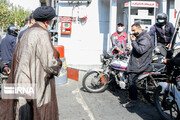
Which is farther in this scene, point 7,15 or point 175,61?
point 7,15

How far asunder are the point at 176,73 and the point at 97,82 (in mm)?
2439

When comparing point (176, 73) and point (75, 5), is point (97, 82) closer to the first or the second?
point (176, 73)

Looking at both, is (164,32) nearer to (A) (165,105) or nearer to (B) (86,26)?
(A) (165,105)

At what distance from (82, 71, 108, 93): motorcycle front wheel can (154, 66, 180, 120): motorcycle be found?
1806mm

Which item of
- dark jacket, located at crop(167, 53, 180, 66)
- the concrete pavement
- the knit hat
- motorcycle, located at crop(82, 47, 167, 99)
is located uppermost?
the knit hat

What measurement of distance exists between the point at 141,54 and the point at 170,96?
3.95 feet

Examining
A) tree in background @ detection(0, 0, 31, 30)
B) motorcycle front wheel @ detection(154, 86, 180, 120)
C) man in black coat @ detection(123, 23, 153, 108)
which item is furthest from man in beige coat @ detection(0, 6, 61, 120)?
tree in background @ detection(0, 0, 31, 30)

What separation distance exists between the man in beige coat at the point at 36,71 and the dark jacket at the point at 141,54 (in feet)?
8.21

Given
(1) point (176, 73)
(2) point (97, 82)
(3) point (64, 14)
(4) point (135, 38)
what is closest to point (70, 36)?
(3) point (64, 14)

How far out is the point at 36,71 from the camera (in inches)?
99.4

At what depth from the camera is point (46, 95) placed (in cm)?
266

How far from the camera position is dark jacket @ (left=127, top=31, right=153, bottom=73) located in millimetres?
4727

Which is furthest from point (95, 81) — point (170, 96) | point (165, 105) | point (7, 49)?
point (7, 49)

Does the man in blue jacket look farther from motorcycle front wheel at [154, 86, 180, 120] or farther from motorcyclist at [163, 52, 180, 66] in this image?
motorcyclist at [163, 52, 180, 66]
